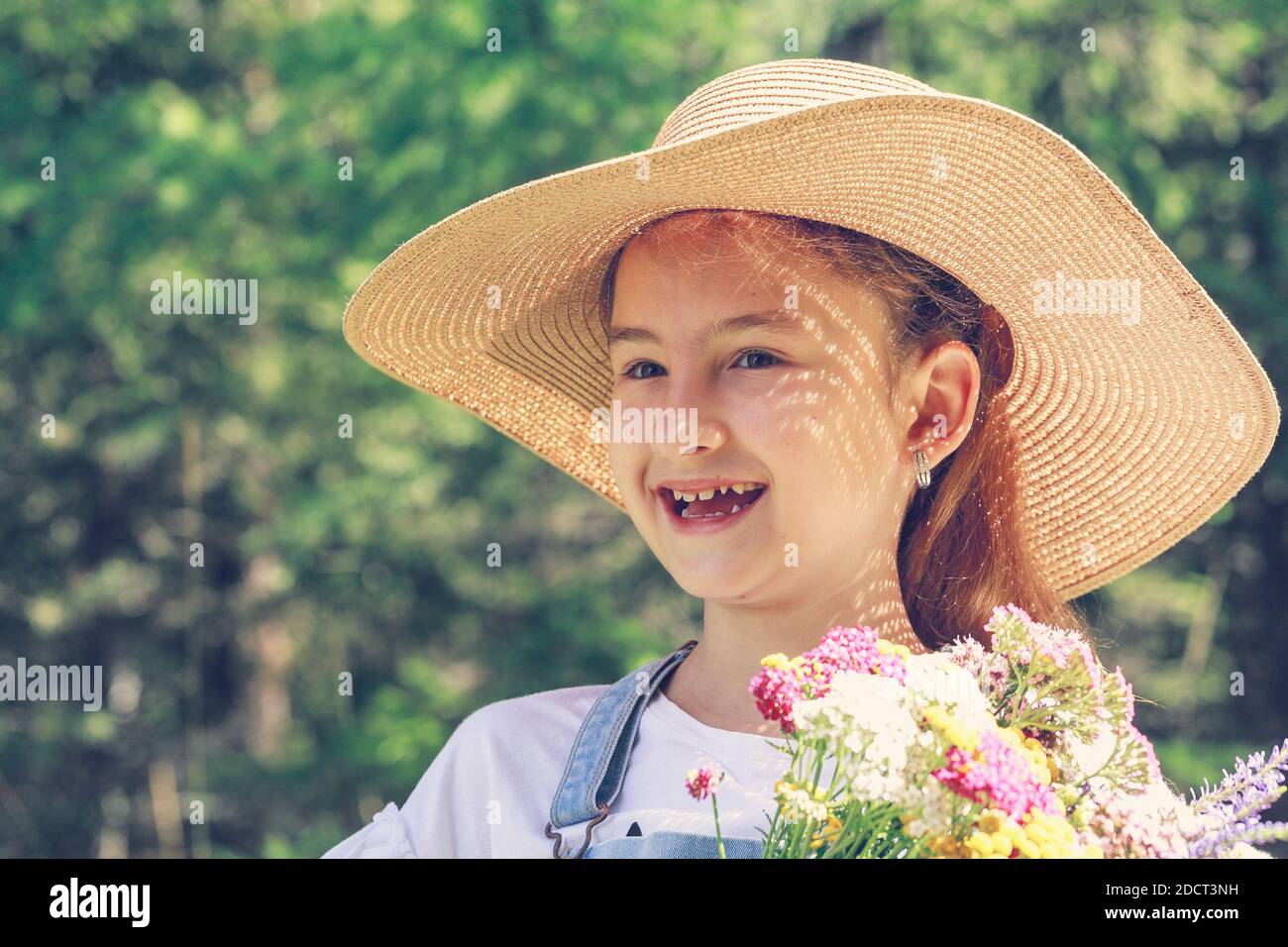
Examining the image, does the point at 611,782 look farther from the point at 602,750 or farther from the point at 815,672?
the point at 815,672

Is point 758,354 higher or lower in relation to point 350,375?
lower

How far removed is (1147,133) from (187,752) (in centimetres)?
584

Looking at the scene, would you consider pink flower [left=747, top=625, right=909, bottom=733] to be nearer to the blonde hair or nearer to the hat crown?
the blonde hair

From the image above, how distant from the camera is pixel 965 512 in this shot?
6.04 ft

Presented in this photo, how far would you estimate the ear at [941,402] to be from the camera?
173cm

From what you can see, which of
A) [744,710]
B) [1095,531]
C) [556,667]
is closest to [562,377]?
[744,710]

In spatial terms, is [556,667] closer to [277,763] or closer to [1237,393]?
[277,763]

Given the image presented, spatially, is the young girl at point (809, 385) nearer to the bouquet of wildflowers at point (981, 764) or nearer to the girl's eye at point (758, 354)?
the girl's eye at point (758, 354)

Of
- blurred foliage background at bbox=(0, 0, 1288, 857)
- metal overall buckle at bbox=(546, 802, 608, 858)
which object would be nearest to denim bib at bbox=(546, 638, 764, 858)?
metal overall buckle at bbox=(546, 802, 608, 858)

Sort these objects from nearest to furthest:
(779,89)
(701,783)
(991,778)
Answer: (991,778), (701,783), (779,89)

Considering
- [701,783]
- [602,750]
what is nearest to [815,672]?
[701,783]

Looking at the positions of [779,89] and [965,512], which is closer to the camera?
[779,89]

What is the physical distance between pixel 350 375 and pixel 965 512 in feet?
16.4

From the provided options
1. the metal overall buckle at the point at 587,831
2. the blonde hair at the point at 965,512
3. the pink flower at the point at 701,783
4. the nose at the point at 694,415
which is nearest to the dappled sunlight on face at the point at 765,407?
the nose at the point at 694,415
